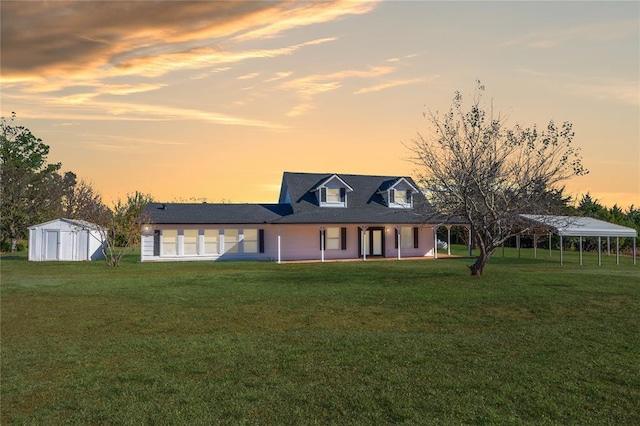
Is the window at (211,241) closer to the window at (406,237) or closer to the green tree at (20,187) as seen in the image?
the window at (406,237)

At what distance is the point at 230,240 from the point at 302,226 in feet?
17.4

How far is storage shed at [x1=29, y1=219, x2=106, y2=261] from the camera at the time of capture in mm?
35875

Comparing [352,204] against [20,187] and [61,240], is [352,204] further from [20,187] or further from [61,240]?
[20,187]

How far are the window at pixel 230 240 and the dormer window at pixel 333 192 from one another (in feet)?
22.5

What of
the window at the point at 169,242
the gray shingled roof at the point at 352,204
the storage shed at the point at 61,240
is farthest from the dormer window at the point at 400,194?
the storage shed at the point at 61,240

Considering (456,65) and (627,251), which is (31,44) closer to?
(456,65)

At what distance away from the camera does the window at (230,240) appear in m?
35.3

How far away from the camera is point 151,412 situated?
615 centimetres

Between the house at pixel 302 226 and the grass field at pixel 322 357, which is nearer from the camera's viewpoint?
the grass field at pixel 322 357

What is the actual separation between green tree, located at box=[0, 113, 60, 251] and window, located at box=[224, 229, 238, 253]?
27.3 meters

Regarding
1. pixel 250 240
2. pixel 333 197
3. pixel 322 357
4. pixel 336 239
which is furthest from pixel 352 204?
pixel 322 357

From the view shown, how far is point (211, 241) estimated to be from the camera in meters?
35.2

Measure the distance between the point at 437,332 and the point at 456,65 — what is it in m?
14.1

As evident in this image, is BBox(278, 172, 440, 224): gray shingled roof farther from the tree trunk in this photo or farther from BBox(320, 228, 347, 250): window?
the tree trunk
